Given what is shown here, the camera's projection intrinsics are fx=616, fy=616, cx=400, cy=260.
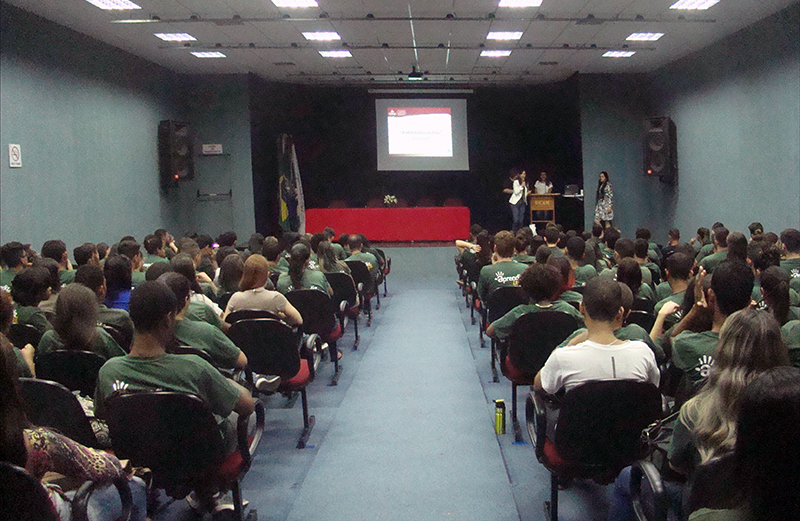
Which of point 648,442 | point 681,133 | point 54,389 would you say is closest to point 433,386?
point 648,442

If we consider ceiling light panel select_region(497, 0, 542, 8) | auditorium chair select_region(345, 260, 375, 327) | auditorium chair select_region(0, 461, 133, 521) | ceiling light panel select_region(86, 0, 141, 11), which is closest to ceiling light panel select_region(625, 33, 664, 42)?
ceiling light panel select_region(497, 0, 542, 8)

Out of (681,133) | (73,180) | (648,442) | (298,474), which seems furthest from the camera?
(681,133)

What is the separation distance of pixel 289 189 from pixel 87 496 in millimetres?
13229

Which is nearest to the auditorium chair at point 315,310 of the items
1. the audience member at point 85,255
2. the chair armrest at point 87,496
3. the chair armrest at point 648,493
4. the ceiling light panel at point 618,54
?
the audience member at point 85,255

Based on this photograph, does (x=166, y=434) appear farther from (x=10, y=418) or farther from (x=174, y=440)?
(x=10, y=418)

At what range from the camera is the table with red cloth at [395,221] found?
13.6m

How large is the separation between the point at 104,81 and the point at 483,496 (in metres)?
9.54

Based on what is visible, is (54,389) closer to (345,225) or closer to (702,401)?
(702,401)

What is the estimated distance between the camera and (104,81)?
9961 mm

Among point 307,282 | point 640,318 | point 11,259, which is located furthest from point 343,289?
point 640,318

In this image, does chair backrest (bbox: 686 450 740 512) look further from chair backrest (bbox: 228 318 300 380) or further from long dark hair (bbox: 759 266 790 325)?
chair backrest (bbox: 228 318 300 380)

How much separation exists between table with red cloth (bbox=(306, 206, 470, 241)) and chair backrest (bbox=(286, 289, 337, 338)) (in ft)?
29.0

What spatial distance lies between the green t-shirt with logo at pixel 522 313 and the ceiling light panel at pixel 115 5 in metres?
6.77

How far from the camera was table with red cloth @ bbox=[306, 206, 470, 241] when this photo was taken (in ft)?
44.7
